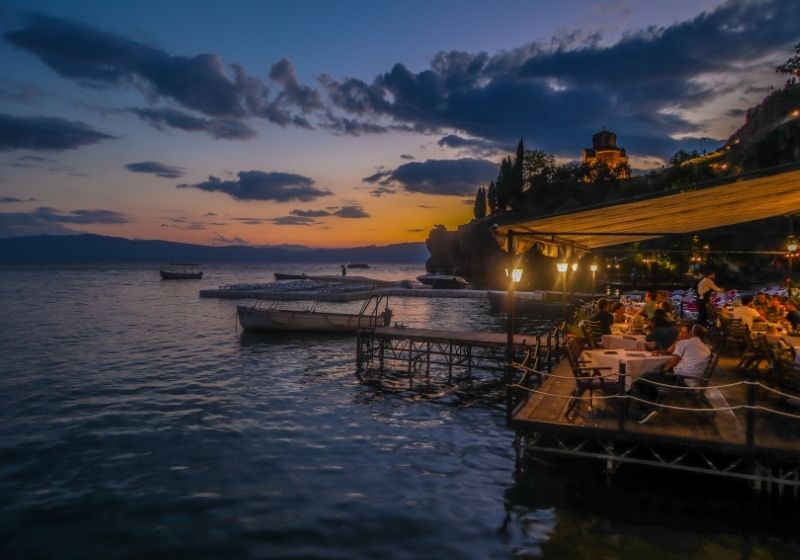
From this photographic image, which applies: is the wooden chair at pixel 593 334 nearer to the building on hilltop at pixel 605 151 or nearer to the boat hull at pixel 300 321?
the boat hull at pixel 300 321

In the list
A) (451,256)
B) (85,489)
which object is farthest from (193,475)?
Answer: (451,256)

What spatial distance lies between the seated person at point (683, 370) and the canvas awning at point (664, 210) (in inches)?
96.4

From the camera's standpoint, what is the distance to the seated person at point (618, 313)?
60.4 ft

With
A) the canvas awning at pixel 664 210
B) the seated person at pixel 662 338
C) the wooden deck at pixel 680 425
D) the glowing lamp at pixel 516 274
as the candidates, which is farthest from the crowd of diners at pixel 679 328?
the glowing lamp at pixel 516 274

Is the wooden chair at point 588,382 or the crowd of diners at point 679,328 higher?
the crowd of diners at point 679,328

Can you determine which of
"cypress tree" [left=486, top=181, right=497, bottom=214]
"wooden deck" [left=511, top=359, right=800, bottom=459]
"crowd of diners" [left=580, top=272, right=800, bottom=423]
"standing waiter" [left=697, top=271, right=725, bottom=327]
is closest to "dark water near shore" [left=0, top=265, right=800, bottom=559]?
"wooden deck" [left=511, top=359, right=800, bottom=459]

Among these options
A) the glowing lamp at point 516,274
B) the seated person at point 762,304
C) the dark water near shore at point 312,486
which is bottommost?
the dark water near shore at point 312,486

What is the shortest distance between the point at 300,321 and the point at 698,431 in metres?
28.8

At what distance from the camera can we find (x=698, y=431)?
354 inches

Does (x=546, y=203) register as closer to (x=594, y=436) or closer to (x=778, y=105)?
(x=778, y=105)

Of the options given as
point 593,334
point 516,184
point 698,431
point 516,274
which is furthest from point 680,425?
point 516,184

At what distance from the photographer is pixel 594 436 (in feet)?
30.6

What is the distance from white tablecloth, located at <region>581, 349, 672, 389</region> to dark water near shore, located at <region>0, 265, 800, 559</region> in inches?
79.4

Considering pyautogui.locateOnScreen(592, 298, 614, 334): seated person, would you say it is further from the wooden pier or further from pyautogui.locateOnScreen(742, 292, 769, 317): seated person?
pyautogui.locateOnScreen(742, 292, 769, 317): seated person
